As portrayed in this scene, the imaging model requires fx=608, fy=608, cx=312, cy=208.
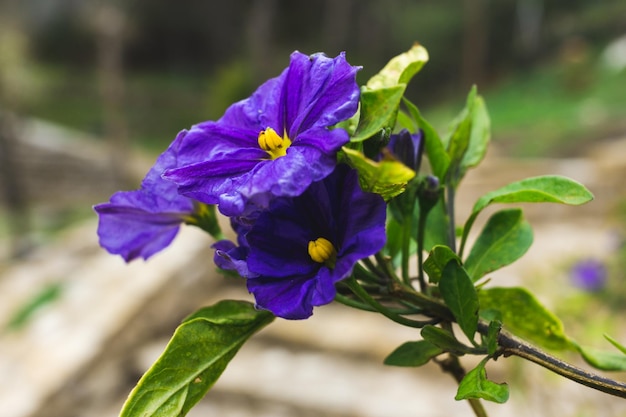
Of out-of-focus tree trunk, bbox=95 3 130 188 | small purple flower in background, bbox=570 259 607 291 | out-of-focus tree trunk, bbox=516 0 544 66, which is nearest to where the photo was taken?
small purple flower in background, bbox=570 259 607 291

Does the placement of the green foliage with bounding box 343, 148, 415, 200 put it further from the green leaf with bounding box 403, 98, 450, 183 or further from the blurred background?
the blurred background

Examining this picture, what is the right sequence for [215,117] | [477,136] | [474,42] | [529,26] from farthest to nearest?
[529,26], [474,42], [215,117], [477,136]

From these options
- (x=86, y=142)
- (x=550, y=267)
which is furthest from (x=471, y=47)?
(x=550, y=267)

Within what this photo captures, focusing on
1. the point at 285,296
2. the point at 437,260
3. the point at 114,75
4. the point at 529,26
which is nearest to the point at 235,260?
the point at 285,296

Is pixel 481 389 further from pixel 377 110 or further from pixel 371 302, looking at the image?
pixel 377 110

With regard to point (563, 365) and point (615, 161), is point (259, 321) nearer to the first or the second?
point (563, 365)

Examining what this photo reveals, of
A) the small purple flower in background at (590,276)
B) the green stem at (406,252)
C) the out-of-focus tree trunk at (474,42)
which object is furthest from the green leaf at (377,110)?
the out-of-focus tree trunk at (474,42)

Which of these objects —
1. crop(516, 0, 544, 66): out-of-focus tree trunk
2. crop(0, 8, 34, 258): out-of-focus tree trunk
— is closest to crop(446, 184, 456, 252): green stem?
crop(0, 8, 34, 258): out-of-focus tree trunk
